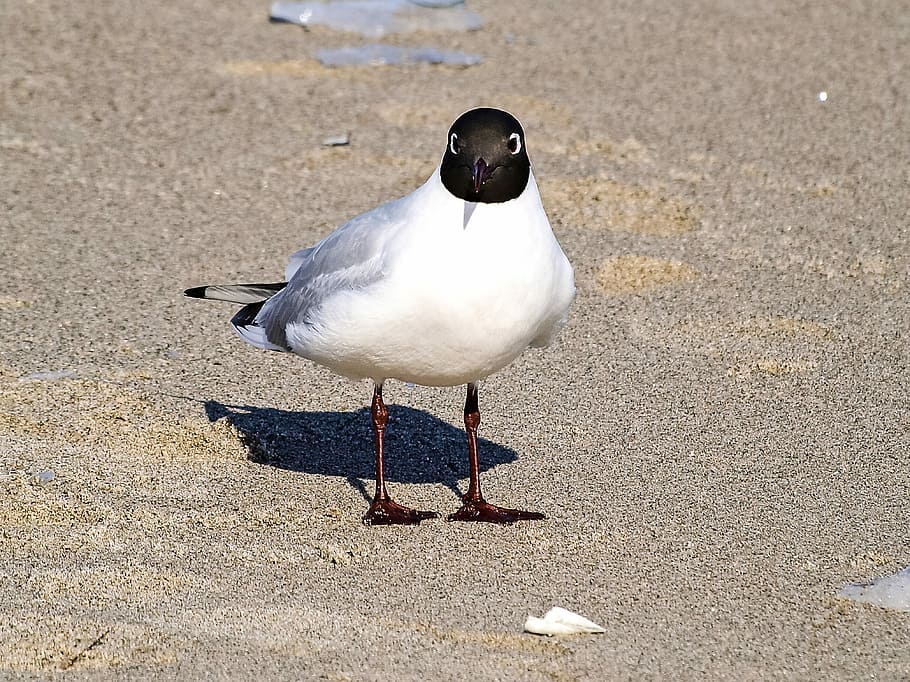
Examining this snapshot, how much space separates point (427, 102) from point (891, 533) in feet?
16.2

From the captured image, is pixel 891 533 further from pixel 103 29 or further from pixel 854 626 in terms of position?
pixel 103 29

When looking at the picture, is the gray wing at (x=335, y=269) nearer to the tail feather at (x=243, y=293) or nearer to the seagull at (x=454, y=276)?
the seagull at (x=454, y=276)

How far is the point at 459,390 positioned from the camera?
5781mm

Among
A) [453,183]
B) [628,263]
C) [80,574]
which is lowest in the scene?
[80,574]

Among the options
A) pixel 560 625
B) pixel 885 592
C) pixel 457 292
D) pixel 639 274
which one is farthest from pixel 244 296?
pixel 885 592

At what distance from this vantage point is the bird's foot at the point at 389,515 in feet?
15.1

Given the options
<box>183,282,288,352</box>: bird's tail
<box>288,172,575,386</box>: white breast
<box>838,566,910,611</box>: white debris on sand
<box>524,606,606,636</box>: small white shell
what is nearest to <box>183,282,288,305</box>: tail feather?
<box>183,282,288,352</box>: bird's tail

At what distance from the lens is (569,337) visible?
242 inches

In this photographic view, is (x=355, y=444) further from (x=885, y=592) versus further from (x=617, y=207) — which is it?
(x=617, y=207)

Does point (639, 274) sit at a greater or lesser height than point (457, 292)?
lesser

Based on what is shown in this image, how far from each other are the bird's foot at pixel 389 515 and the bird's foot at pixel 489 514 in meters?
0.12

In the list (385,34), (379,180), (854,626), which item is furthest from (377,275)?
(385,34)

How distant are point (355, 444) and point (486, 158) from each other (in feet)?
5.16

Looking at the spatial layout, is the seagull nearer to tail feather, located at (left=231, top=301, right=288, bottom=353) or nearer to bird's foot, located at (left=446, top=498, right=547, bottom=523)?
bird's foot, located at (left=446, top=498, right=547, bottom=523)
